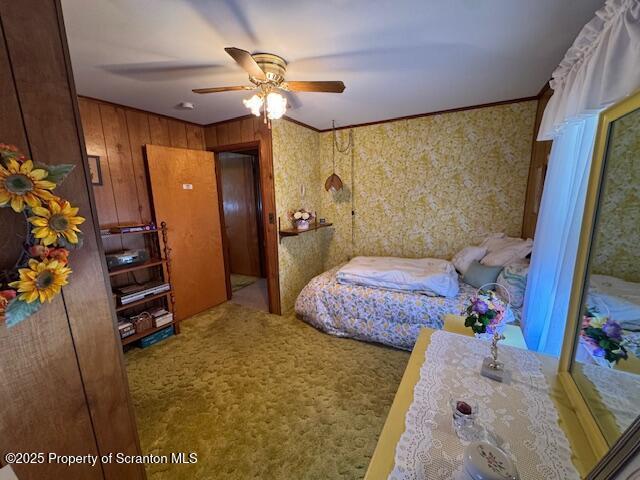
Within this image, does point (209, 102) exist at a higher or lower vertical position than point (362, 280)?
higher

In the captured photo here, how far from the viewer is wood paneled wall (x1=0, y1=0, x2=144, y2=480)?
698mm

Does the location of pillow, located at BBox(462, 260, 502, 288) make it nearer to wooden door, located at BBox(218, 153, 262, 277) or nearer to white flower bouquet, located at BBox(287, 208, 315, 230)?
white flower bouquet, located at BBox(287, 208, 315, 230)

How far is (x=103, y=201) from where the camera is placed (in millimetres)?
2340

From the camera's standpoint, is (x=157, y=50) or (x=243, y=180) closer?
(x=157, y=50)

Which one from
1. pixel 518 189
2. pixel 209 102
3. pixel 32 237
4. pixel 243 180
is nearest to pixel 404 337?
pixel 518 189

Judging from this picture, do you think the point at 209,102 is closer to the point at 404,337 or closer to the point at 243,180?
the point at 243,180

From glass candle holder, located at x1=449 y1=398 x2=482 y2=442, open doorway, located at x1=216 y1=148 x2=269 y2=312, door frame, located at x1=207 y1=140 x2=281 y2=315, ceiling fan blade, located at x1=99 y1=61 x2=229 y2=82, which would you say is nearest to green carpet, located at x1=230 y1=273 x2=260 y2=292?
open doorway, located at x1=216 y1=148 x2=269 y2=312

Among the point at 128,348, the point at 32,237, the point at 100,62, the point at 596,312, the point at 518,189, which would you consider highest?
the point at 100,62

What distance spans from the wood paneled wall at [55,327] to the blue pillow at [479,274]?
264 centimetres

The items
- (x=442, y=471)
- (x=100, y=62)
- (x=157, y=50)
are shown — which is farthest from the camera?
(x=100, y=62)

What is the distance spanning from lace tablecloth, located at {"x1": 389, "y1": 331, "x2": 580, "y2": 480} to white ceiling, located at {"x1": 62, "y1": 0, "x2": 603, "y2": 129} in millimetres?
1679

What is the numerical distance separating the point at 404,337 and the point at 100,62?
10.2 feet

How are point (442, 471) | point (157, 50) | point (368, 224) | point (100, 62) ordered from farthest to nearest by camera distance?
A: 1. point (368, 224)
2. point (100, 62)
3. point (157, 50)
4. point (442, 471)

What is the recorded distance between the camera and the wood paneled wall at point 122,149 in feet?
7.34
